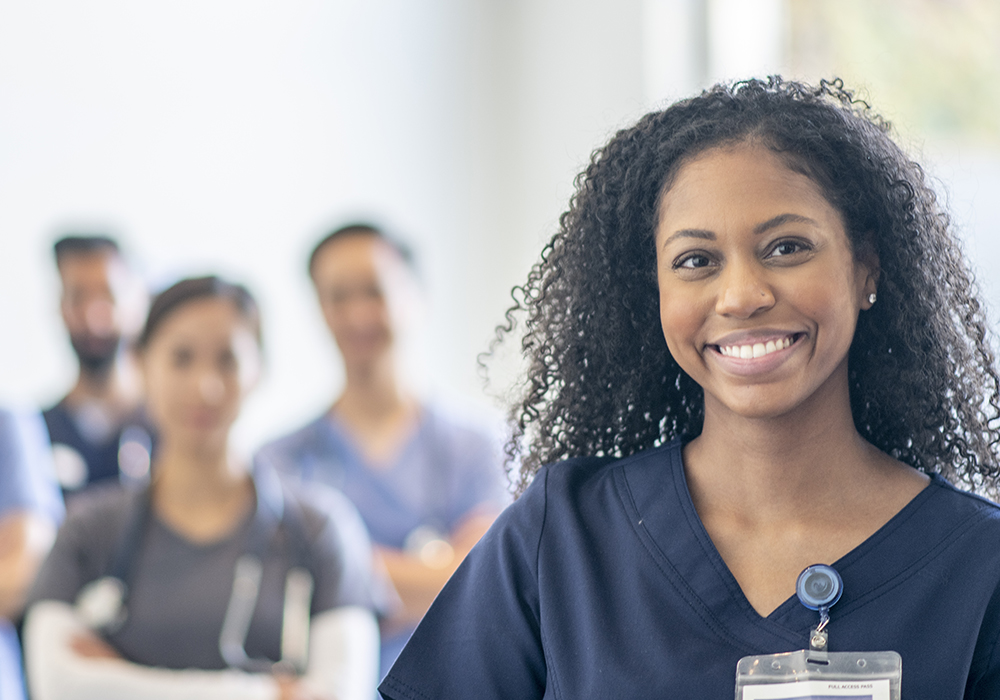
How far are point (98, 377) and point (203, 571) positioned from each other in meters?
0.99

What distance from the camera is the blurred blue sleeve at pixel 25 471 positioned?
2.45 meters

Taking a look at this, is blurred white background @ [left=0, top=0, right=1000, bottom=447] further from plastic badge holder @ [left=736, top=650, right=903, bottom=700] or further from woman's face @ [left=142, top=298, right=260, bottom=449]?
plastic badge holder @ [left=736, top=650, right=903, bottom=700]

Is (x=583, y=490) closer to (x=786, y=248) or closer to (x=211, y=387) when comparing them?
(x=786, y=248)

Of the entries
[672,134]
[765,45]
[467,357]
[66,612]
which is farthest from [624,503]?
[467,357]

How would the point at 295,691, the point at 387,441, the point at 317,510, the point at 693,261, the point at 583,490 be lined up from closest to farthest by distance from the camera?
1. the point at 693,261
2. the point at 583,490
3. the point at 295,691
4. the point at 317,510
5. the point at 387,441

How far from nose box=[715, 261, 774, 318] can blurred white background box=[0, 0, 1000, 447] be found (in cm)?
203

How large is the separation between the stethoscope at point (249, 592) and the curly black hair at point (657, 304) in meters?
0.75

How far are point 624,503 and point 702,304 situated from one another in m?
0.26

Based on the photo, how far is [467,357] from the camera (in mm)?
4113

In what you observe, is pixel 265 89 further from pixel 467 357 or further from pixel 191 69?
pixel 467 357

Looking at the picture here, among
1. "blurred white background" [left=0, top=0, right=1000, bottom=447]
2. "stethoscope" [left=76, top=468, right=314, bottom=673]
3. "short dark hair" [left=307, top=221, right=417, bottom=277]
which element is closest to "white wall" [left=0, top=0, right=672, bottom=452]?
"blurred white background" [left=0, top=0, right=1000, bottom=447]

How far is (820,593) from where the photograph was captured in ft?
3.51

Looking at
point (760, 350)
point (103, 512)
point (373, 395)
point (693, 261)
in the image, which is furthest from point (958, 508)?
point (373, 395)

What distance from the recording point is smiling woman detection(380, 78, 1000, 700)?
108cm
